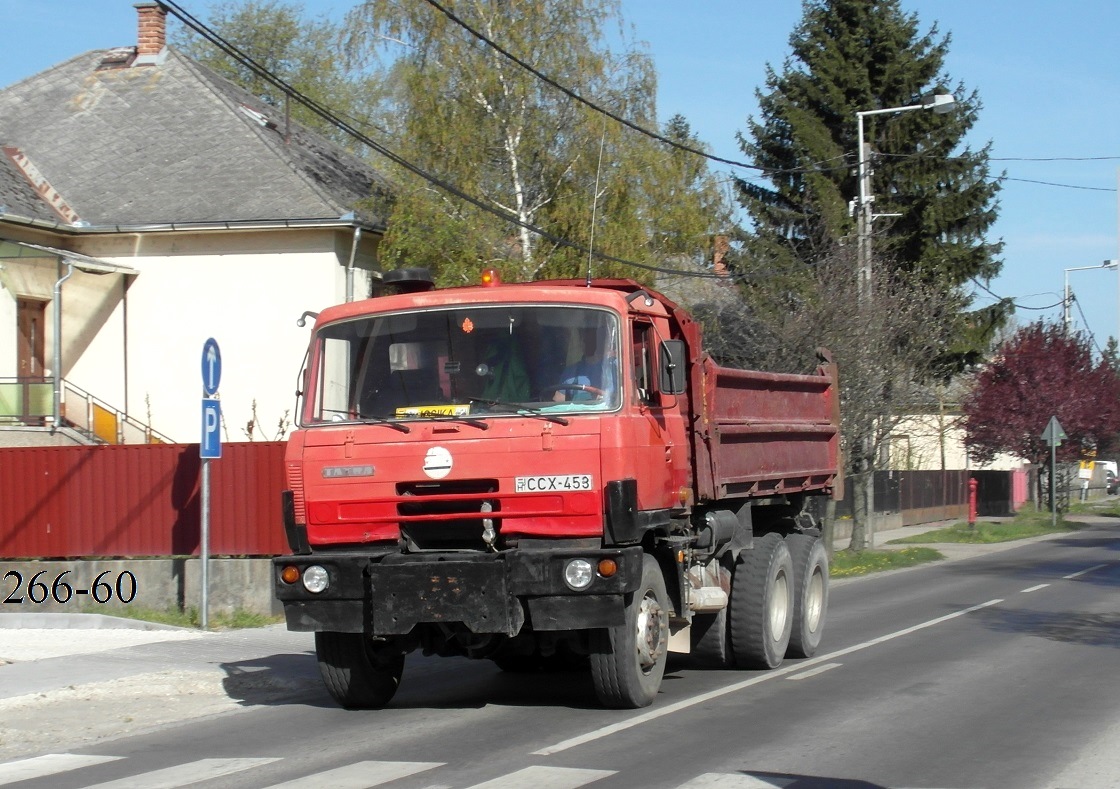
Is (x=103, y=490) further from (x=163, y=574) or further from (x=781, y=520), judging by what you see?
(x=781, y=520)

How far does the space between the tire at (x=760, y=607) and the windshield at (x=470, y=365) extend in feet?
11.0

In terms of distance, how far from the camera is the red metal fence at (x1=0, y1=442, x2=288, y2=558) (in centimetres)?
1634

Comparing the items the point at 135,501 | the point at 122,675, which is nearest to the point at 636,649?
the point at 122,675

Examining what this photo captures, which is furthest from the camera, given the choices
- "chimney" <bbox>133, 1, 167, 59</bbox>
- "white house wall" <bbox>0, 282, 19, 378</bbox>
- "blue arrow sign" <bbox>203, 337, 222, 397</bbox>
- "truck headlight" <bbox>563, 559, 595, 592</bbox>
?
"chimney" <bbox>133, 1, 167, 59</bbox>

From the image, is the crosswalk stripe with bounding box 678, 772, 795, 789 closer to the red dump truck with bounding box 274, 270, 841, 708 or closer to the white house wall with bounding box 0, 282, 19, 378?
the red dump truck with bounding box 274, 270, 841, 708

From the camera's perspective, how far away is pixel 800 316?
24.2 metres

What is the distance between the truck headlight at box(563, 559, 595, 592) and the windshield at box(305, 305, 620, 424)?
0.99 metres

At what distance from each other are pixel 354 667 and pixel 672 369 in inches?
119

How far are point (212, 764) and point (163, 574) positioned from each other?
28.0ft

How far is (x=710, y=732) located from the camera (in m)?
8.47

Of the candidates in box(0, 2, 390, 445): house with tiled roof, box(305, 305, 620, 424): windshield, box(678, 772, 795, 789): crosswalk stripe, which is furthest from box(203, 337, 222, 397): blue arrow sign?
box(0, 2, 390, 445): house with tiled roof

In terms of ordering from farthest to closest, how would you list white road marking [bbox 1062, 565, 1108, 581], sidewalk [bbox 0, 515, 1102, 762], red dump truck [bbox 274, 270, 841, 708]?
white road marking [bbox 1062, 565, 1108, 581], sidewalk [bbox 0, 515, 1102, 762], red dump truck [bbox 274, 270, 841, 708]

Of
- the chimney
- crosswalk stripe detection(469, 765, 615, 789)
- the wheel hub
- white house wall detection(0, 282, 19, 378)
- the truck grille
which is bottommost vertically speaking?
crosswalk stripe detection(469, 765, 615, 789)

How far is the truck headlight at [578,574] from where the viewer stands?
8.55 m
